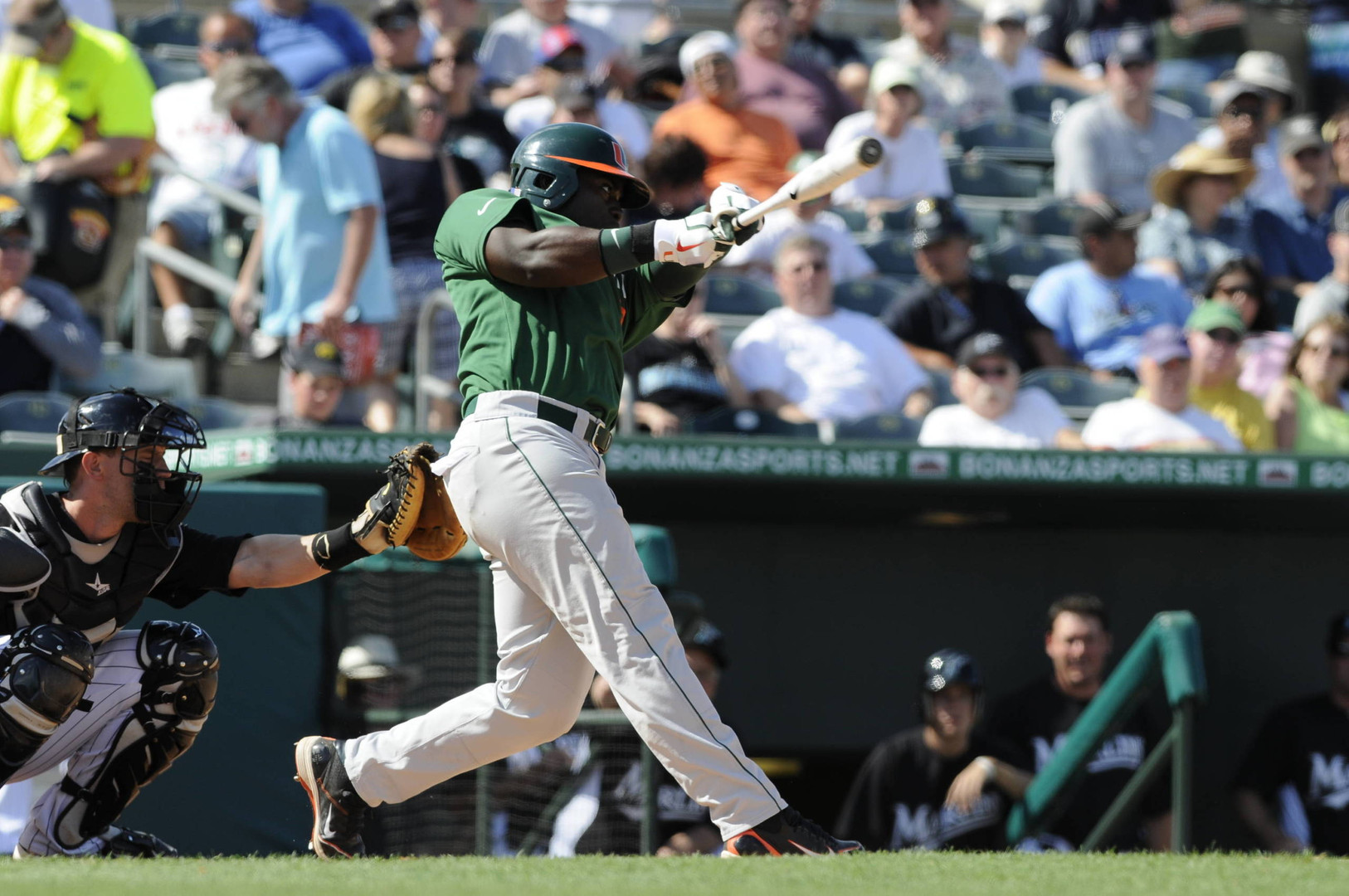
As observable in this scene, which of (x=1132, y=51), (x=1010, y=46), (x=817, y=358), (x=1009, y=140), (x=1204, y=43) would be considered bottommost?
(x=817, y=358)

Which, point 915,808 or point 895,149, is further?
point 895,149

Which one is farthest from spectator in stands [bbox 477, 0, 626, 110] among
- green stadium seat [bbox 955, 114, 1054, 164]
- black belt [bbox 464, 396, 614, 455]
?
black belt [bbox 464, 396, 614, 455]

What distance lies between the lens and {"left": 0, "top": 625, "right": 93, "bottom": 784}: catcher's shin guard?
419cm

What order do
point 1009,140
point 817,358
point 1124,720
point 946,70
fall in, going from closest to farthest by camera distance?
point 1124,720 < point 817,358 < point 1009,140 < point 946,70

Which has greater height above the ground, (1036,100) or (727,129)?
(1036,100)

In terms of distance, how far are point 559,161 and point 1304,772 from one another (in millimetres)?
4288

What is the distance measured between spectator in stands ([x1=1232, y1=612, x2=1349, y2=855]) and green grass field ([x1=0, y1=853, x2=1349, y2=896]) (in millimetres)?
3147

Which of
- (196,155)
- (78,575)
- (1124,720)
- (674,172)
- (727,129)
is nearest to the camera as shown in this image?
(78,575)

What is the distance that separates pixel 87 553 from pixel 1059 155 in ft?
23.2

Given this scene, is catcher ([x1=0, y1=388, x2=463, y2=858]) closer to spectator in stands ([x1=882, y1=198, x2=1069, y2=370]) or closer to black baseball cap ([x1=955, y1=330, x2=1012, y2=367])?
black baseball cap ([x1=955, y1=330, x2=1012, y2=367])

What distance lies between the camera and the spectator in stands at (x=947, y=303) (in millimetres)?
8367

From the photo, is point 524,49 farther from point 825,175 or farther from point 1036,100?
point 825,175

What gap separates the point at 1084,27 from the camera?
1305 cm

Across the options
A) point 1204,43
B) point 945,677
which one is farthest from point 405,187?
point 1204,43
